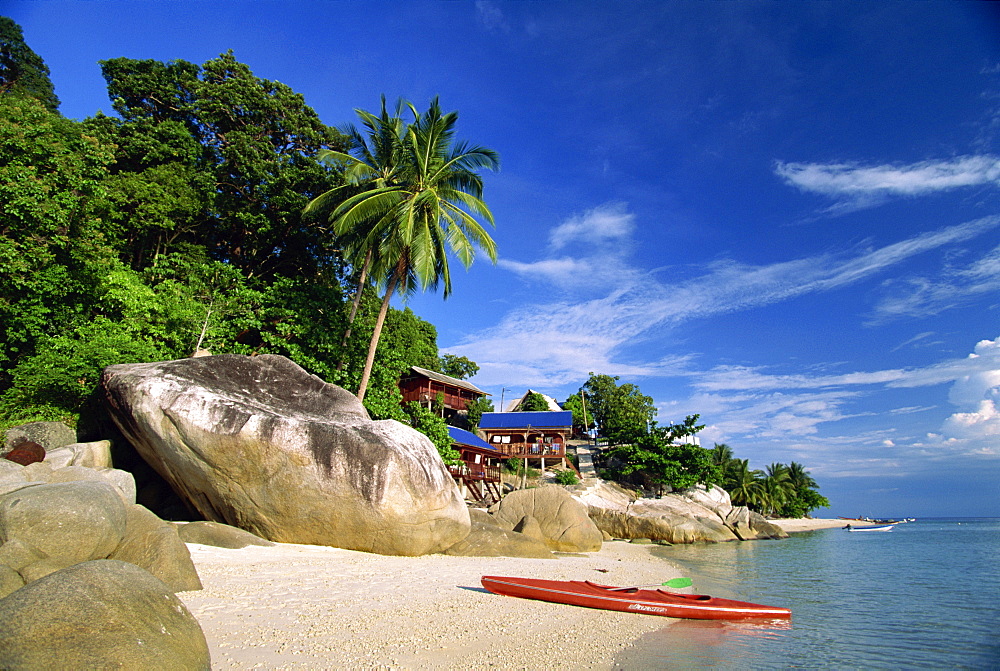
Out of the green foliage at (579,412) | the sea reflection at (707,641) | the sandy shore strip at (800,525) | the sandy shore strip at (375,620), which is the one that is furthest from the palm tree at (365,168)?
the sandy shore strip at (800,525)

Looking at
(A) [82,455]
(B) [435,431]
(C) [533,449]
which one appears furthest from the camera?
(C) [533,449]

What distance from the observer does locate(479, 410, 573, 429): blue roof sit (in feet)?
128

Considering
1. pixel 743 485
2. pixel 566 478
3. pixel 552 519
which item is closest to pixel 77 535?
pixel 552 519

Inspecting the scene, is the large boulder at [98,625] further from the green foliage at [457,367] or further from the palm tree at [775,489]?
the palm tree at [775,489]

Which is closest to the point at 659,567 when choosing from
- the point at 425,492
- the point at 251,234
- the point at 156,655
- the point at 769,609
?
the point at 769,609

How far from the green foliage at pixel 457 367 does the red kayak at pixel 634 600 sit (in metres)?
39.2

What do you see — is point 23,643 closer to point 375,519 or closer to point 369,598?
point 369,598

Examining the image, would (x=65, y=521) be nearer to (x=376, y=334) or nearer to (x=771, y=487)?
(x=376, y=334)

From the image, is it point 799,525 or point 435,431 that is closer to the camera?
point 435,431

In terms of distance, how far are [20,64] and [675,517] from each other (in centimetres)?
5045

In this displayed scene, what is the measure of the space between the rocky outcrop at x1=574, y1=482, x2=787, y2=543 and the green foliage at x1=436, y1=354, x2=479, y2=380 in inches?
704

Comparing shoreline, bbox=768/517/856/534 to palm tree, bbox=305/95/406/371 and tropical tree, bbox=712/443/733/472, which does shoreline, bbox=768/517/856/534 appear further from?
palm tree, bbox=305/95/406/371

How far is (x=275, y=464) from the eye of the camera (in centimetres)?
1086

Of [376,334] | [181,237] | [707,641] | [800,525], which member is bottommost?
[800,525]
